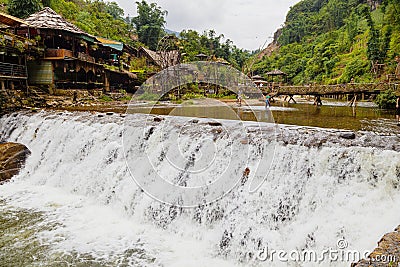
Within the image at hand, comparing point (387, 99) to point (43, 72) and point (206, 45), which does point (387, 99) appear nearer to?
point (43, 72)

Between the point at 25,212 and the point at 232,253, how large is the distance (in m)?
5.11

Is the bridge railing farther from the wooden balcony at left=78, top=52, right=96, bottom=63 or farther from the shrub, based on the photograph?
the wooden balcony at left=78, top=52, right=96, bottom=63

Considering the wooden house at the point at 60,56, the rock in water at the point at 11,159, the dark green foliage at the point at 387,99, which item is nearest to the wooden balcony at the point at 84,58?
the wooden house at the point at 60,56

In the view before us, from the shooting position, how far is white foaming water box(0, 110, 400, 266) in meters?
4.77

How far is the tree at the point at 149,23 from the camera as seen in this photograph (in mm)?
44062

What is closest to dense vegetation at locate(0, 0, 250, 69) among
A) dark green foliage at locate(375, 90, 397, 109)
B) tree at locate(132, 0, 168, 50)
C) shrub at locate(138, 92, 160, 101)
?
tree at locate(132, 0, 168, 50)

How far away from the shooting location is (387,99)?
48.3 ft

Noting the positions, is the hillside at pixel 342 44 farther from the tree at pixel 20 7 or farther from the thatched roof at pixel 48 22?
the tree at pixel 20 7

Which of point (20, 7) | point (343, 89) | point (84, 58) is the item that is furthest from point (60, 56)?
point (343, 89)

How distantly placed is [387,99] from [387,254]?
1404cm

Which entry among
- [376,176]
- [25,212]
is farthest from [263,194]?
[25,212]

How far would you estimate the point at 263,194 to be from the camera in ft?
19.5

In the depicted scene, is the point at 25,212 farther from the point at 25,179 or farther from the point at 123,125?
the point at 123,125

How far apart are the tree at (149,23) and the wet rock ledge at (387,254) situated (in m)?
43.9
